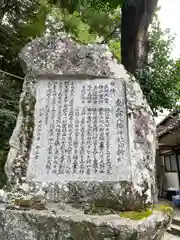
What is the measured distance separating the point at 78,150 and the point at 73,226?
75 centimetres

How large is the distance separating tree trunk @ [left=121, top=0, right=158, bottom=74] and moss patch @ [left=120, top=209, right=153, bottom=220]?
4.34m

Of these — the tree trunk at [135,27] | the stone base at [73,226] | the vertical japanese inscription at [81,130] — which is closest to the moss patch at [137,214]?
the stone base at [73,226]

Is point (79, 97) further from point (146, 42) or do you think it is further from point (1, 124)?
point (146, 42)

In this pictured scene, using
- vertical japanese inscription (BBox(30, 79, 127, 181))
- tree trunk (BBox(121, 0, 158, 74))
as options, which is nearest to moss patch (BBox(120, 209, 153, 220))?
vertical japanese inscription (BBox(30, 79, 127, 181))

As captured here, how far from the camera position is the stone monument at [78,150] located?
181 centimetres

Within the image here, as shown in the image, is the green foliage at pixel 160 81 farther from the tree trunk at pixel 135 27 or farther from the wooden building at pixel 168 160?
the wooden building at pixel 168 160

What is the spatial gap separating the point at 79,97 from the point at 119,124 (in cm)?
54

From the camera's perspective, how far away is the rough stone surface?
2.07 metres

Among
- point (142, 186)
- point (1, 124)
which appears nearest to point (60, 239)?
point (142, 186)

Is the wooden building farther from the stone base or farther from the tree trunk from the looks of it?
the stone base

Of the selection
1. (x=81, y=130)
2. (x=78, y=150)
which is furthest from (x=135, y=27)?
(x=78, y=150)

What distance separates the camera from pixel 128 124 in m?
2.35

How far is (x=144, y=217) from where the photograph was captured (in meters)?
1.78

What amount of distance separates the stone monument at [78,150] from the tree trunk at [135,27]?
327cm
